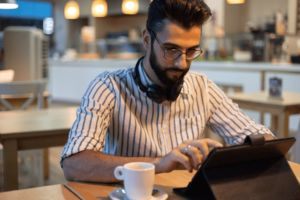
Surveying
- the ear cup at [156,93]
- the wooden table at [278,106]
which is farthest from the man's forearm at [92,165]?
the wooden table at [278,106]

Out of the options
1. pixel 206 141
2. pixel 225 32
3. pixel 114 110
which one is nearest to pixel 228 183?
pixel 206 141

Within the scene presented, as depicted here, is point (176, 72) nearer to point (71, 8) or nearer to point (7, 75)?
point (7, 75)

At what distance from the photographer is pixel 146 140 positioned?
3.85ft

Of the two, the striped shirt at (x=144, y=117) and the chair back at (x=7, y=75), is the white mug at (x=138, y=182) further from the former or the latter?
the chair back at (x=7, y=75)

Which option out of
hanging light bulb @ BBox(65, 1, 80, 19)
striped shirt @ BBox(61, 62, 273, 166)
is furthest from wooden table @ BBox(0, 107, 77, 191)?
hanging light bulb @ BBox(65, 1, 80, 19)

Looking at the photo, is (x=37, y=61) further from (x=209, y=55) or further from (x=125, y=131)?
(x=209, y=55)

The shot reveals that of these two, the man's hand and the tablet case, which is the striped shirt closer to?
the man's hand

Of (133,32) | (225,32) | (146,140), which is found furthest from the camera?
(133,32)

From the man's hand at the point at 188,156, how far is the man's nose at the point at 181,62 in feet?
0.89

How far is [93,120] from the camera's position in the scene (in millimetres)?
1056

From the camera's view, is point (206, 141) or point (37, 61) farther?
point (37, 61)

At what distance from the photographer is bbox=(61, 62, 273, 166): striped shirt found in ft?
3.74

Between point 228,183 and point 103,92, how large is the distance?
585mm

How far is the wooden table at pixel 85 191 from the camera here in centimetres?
77
